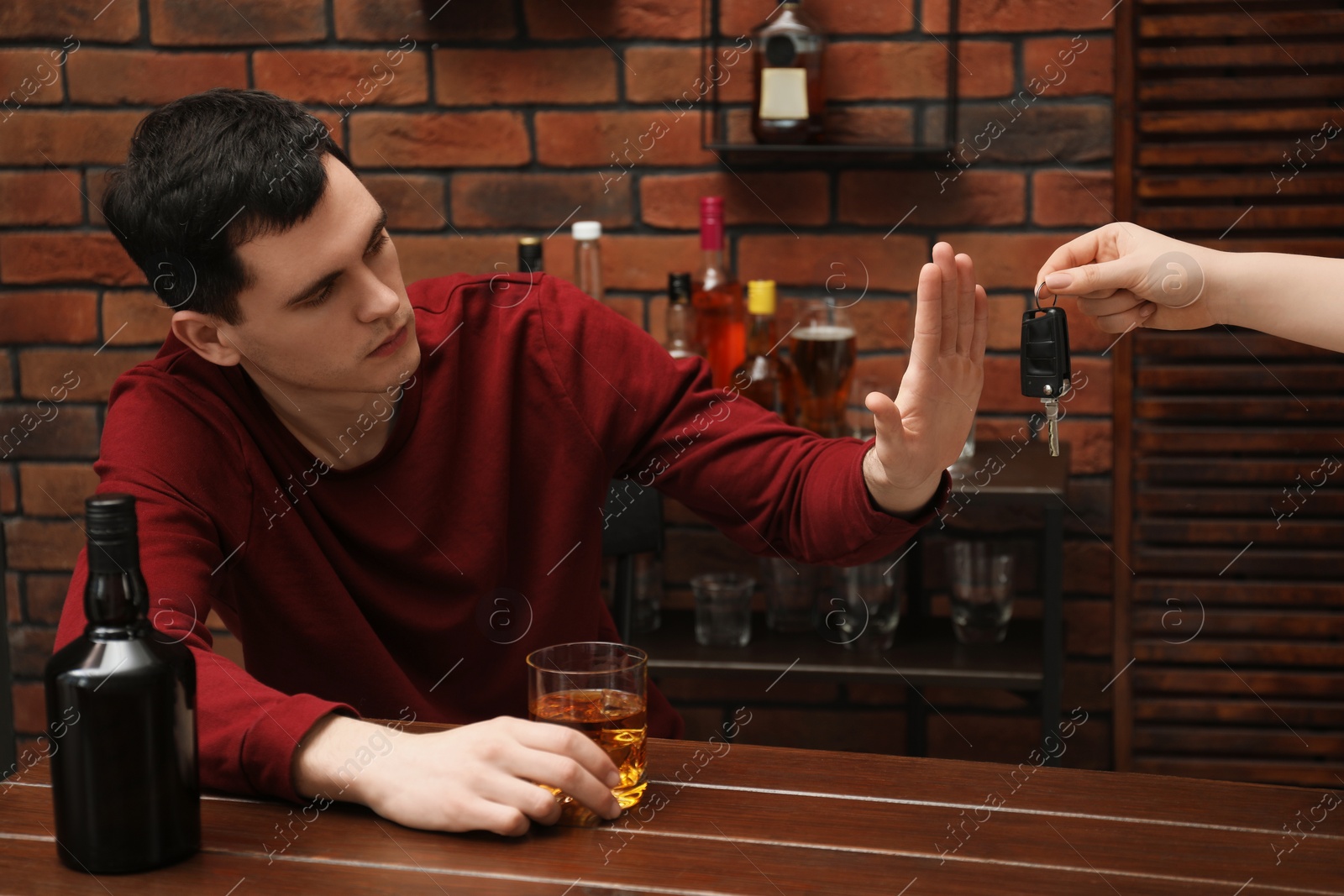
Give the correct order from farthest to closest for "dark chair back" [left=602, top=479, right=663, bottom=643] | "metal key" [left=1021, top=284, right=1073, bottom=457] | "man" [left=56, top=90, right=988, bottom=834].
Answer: "dark chair back" [left=602, top=479, right=663, bottom=643] < "man" [left=56, top=90, right=988, bottom=834] < "metal key" [left=1021, top=284, right=1073, bottom=457]

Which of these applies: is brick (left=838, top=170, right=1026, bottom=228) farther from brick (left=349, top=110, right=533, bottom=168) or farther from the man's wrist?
the man's wrist

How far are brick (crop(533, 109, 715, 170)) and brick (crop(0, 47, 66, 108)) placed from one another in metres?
0.79

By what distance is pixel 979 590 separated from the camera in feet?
5.69

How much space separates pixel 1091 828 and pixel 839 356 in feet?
3.46

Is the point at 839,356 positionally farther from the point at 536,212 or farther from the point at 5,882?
the point at 5,882

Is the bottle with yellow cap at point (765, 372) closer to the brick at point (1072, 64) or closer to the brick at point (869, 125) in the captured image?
the brick at point (869, 125)

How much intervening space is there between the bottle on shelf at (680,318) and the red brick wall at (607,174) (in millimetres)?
194

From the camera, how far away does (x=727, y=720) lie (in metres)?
2.04

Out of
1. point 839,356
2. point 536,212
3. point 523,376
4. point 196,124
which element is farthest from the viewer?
point 536,212

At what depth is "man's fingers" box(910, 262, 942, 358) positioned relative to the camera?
96 cm

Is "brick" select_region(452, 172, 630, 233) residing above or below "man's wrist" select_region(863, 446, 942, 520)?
above

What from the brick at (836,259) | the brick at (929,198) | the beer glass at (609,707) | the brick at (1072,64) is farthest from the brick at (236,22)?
the beer glass at (609,707)

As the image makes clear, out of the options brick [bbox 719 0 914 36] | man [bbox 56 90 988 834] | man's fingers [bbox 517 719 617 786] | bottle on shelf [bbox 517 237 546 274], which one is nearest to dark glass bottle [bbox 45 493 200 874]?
man [bbox 56 90 988 834]

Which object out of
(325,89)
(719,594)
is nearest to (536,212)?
(325,89)
